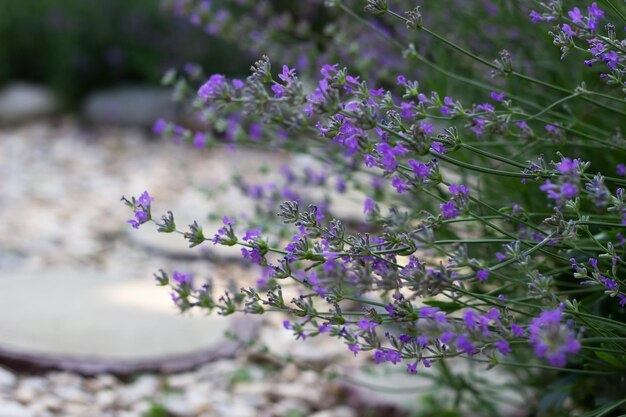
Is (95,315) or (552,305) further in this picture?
(95,315)

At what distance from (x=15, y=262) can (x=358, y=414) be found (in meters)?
1.60

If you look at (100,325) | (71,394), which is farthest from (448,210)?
(100,325)

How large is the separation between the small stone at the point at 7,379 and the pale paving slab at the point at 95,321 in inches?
3.4

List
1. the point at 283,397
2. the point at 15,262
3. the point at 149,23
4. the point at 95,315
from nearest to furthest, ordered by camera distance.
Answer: the point at 283,397 → the point at 95,315 → the point at 15,262 → the point at 149,23

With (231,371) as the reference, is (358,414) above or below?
below

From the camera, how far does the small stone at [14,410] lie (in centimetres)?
175

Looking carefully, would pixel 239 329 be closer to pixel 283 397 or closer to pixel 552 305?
pixel 283 397

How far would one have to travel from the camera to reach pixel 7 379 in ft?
Answer: 6.50

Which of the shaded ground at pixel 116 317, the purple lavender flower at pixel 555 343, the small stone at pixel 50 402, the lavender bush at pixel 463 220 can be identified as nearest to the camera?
the purple lavender flower at pixel 555 343

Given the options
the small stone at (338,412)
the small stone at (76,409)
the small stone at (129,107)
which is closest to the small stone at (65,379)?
the small stone at (76,409)

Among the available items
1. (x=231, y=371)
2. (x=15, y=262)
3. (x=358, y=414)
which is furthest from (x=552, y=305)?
(x=15, y=262)

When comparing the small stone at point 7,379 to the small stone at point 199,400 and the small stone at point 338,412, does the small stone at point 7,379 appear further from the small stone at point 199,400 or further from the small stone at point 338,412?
the small stone at point 338,412

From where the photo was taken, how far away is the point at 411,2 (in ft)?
7.18

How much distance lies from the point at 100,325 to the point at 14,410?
1.74ft
